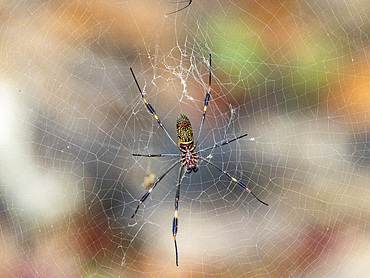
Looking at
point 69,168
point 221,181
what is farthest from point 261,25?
point 69,168

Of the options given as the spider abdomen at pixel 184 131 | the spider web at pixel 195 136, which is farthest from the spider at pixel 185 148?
the spider web at pixel 195 136

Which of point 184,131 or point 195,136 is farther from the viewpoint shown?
point 195,136

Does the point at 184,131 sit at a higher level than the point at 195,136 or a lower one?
lower

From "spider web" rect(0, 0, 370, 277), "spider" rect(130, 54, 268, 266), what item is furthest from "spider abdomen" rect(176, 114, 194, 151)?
"spider web" rect(0, 0, 370, 277)

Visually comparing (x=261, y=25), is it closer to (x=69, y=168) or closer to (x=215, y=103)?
(x=215, y=103)

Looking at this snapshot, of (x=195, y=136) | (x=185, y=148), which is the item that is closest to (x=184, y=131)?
(x=185, y=148)

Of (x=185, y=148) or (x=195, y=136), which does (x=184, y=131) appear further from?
(x=195, y=136)
